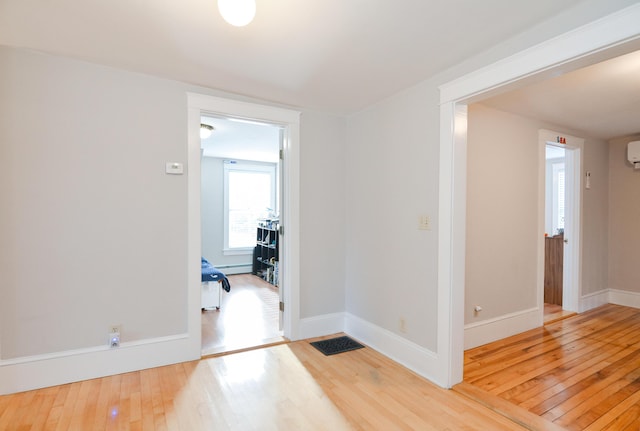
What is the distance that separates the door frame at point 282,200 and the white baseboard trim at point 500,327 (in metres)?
1.70

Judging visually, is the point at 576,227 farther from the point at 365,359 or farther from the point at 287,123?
the point at 287,123

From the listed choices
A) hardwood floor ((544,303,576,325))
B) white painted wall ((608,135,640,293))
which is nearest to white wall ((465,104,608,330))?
hardwood floor ((544,303,576,325))

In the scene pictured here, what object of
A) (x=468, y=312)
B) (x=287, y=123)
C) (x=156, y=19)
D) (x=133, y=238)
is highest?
(x=156, y=19)

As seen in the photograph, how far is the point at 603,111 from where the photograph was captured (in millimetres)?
3355

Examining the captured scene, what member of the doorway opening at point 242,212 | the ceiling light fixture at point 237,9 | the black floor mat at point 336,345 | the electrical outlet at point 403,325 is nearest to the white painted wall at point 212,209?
the doorway opening at point 242,212

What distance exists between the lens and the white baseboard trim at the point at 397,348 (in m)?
2.51

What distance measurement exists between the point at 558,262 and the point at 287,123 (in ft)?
13.8

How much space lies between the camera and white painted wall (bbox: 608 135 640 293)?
4.44m

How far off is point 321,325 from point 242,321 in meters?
1.05

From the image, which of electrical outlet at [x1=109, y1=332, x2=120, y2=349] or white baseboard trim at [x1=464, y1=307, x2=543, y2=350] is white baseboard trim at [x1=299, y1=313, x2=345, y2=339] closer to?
white baseboard trim at [x1=464, y1=307, x2=543, y2=350]

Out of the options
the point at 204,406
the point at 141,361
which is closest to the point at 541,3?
the point at 204,406

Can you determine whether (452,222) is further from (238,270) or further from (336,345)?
(238,270)

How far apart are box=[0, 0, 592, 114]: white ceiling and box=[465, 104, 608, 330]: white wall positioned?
1127 millimetres

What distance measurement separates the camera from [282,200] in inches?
133
